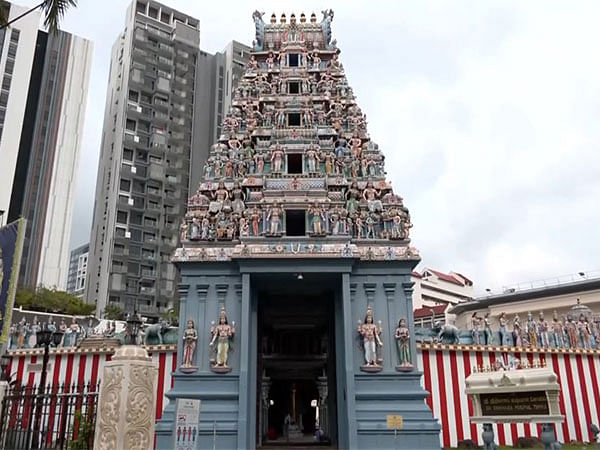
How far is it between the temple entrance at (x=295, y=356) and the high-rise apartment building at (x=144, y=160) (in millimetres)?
19427

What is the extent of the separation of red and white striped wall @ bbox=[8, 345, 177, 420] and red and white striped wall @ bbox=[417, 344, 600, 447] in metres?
8.65

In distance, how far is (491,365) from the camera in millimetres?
17703

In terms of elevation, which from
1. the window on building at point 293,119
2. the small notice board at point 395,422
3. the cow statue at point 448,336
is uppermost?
the window on building at point 293,119

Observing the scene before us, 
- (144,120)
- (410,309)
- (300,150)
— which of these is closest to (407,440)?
(410,309)

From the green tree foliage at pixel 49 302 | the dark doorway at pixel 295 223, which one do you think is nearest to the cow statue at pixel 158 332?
the dark doorway at pixel 295 223

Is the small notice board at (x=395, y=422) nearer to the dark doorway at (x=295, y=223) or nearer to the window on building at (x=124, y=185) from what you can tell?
the dark doorway at (x=295, y=223)

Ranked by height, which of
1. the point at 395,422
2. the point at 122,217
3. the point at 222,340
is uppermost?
the point at 122,217

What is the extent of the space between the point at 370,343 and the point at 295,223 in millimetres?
4879

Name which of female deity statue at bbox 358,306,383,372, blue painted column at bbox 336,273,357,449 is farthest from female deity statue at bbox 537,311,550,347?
blue painted column at bbox 336,273,357,449

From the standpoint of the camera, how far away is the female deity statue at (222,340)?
15953 millimetres

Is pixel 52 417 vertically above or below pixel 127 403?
below

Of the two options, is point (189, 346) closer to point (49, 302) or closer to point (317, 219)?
point (317, 219)

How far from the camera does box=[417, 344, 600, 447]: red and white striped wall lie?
59.2 feet

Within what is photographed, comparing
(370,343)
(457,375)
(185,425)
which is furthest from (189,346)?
(457,375)
